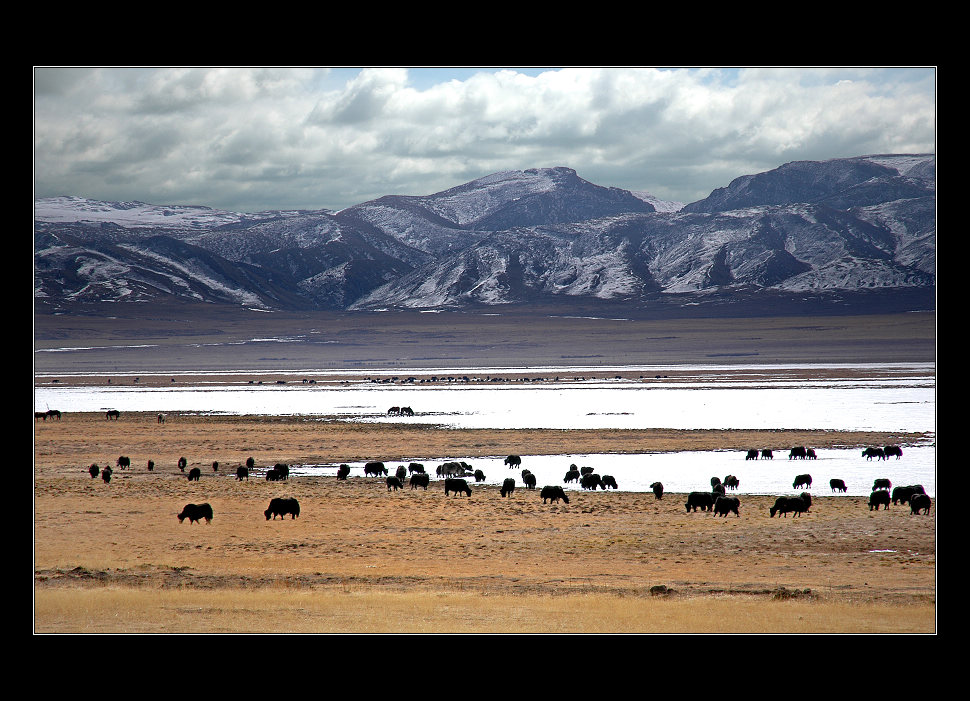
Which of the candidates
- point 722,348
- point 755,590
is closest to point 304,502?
point 755,590

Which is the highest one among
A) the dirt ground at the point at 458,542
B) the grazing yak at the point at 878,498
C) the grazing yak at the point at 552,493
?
the grazing yak at the point at 878,498

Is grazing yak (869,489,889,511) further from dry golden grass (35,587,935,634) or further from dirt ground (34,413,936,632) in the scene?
dry golden grass (35,587,935,634)

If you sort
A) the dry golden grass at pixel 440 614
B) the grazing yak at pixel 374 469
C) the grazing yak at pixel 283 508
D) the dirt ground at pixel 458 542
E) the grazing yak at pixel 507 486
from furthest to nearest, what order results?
the grazing yak at pixel 374 469, the grazing yak at pixel 507 486, the grazing yak at pixel 283 508, the dirt ground at pixel 458 542, the dry golden grass at pixel 440 614

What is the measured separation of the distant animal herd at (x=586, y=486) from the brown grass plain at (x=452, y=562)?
389mm

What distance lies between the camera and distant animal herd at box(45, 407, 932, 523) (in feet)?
70.9

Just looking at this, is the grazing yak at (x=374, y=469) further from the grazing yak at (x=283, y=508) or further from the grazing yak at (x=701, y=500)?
the grazing yak at (x=701, y=500)

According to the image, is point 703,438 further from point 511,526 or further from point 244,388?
point 244,388

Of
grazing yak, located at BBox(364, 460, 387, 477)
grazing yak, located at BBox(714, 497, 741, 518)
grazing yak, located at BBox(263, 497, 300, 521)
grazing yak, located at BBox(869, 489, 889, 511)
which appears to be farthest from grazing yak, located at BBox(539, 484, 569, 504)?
grazing yak, located at BBox(869, 489, 889, 511)

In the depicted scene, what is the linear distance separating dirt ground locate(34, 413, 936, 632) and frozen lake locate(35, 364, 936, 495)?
4.16 m

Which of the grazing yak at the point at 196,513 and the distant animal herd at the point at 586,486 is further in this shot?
the distant animal herd at the point at 586,486

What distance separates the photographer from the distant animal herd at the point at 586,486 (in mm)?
21609

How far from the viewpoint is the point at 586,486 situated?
26.0 metres

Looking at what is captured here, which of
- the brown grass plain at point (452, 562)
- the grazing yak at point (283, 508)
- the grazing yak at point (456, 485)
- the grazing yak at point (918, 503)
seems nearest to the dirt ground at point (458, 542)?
the brown grass plain at point (452, 562)
